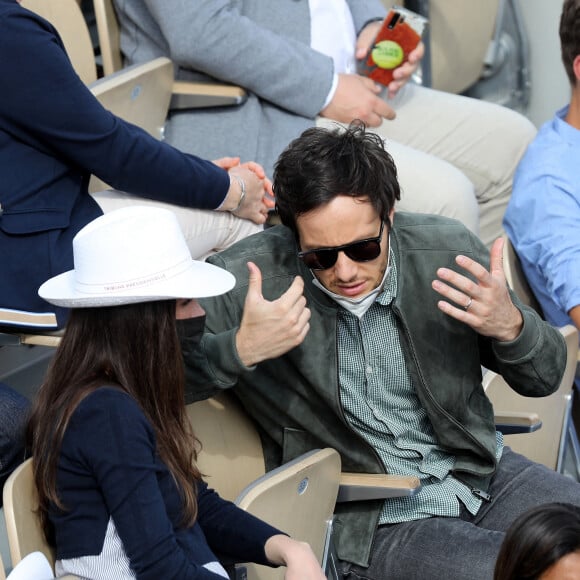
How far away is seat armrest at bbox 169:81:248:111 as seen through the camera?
3094 millimetres

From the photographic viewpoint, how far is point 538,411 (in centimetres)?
270

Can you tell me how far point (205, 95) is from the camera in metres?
3.10

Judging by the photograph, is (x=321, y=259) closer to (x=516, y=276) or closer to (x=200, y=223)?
(x=200, y=223)

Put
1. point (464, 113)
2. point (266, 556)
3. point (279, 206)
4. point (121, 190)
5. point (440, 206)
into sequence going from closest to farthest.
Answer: point (266, 556) → point (279, 206) → point (121, 190) → point (440, 206) → point (464, 113)

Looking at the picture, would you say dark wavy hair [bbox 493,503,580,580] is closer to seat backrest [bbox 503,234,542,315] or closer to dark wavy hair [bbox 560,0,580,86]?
seat backrest [bbox 503,234,542,315]

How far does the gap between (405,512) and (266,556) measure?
470mm

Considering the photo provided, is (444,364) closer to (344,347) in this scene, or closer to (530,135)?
(344,347)

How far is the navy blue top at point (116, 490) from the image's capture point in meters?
1.77

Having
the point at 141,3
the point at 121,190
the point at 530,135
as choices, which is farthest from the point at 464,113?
the point at 121,190

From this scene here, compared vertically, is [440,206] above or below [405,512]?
above

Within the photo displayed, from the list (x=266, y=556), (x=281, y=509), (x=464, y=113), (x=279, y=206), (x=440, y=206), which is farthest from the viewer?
(x=464, y=113)

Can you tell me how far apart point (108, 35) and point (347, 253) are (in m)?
1.31

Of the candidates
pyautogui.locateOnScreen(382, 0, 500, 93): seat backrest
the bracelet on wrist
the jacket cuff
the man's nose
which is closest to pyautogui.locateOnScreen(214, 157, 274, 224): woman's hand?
the bracelet on wrist

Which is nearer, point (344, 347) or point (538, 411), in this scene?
point (344, 347)
